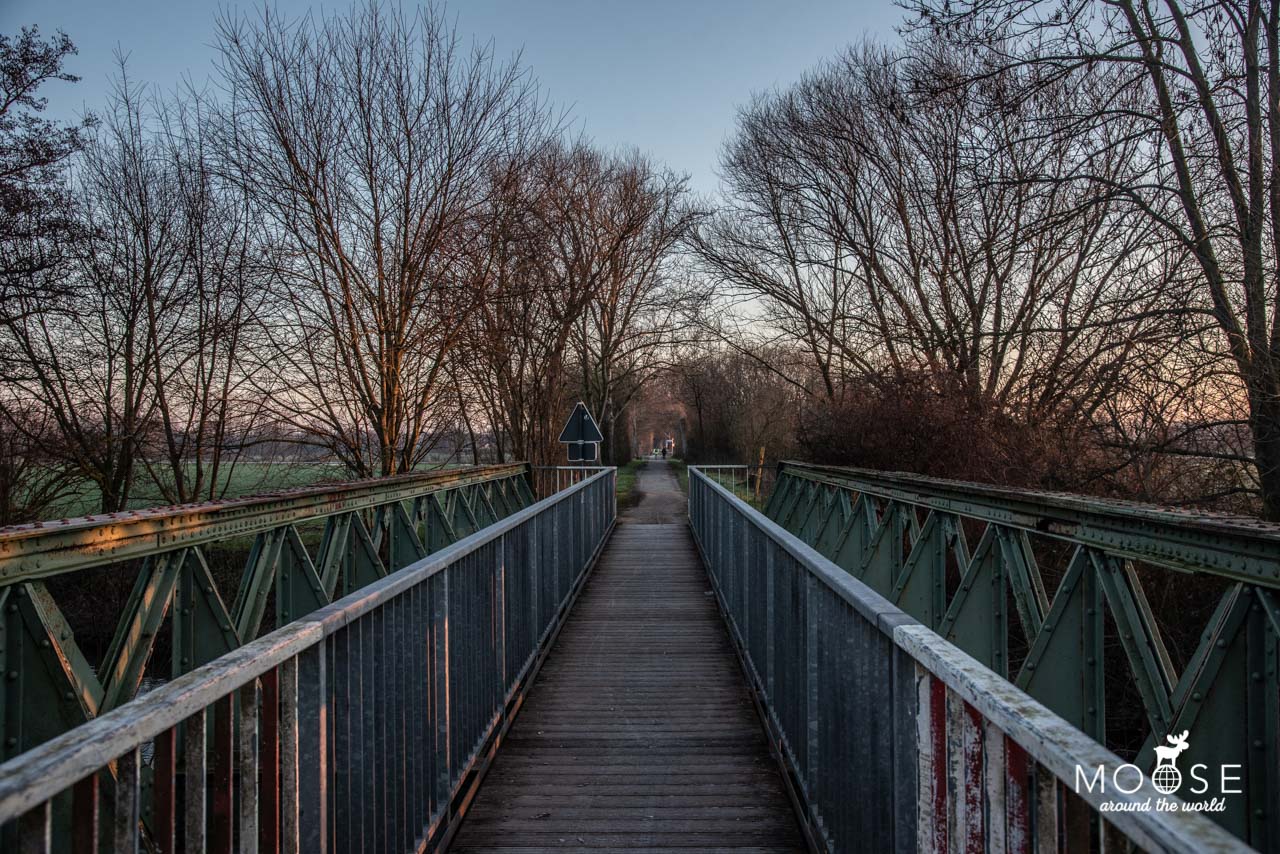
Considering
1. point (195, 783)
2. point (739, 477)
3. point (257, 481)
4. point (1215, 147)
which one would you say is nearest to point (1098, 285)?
point (1215, 147)

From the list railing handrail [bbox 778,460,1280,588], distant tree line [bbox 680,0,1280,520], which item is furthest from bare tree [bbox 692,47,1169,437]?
railing handrail [bbox 778,460,1280,588]

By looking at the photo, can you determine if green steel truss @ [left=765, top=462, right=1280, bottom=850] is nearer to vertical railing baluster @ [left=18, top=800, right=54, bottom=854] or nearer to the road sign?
vertical railing baluster @ [left=18, top=800, right=54, bottom=854]

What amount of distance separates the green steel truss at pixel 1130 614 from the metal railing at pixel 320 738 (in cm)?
250

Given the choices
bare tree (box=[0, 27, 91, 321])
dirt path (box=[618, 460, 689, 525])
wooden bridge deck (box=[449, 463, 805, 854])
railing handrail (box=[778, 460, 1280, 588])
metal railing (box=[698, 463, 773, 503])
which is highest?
bare tree (box=[0, 27, 91, 321])

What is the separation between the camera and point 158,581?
136 inches

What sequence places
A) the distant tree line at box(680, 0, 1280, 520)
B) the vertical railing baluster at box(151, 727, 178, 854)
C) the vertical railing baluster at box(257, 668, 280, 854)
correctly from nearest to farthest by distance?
the vertical railing baluster at box(151, 727, 178, 854) → the vertical railing baluster at box(257, 668, 280, 854) → the distant tree line at box(680, 0, 1280, 520)

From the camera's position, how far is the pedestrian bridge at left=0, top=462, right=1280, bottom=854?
52.2 inches

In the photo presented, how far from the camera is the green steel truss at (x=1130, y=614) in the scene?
236 centimetres

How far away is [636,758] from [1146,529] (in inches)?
104

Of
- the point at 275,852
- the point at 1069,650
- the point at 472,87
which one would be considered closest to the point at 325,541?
the point at 275,852

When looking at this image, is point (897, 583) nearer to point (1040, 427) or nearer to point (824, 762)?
point (824, 762)

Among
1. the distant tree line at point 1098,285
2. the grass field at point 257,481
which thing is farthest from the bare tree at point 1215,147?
the grass field at point 257,481

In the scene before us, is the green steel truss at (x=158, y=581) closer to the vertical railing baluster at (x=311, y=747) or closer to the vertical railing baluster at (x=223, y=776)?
the vertical railing baluster at (x=311, y=747)

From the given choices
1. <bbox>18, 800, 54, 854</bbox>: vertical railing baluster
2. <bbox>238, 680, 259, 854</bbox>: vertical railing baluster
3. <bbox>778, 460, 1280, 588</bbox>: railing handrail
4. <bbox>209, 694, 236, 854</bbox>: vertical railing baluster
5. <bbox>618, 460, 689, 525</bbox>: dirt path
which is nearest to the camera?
<bbox>18, 800, 54, 854</bbox>: vertical railing baluster
